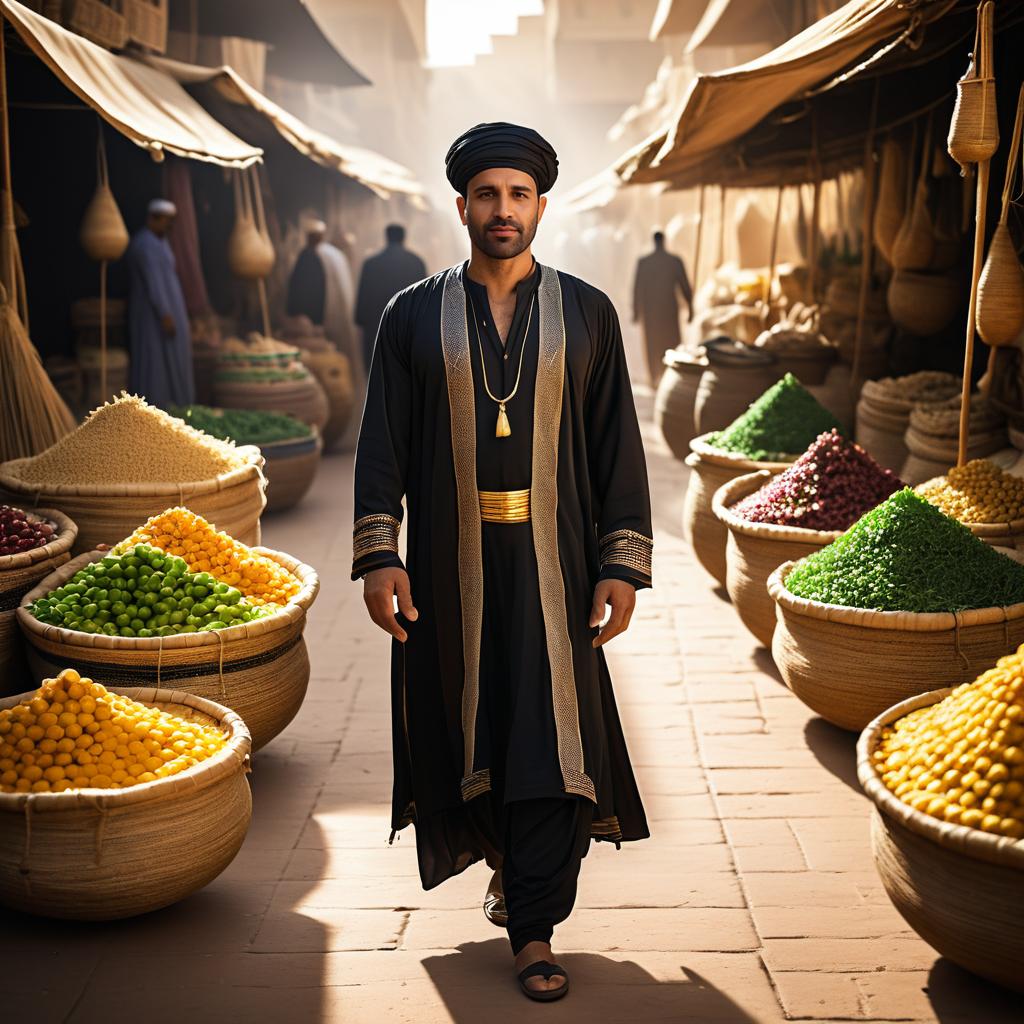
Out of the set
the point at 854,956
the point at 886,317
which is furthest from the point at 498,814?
the point at 886,317

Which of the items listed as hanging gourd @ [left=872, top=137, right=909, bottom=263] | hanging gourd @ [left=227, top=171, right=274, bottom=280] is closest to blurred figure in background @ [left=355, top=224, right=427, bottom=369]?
hanging gourd @ [left=227, top=171, right=274, bottom=280]

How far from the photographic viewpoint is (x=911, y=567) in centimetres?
380

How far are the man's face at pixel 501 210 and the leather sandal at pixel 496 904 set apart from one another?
1.37 m

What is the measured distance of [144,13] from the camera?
9281mm

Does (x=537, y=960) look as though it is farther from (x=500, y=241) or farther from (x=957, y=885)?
(x=500, y=241)

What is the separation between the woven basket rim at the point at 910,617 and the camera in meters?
3.61

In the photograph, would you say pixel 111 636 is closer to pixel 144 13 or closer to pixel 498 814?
pixel 498 814

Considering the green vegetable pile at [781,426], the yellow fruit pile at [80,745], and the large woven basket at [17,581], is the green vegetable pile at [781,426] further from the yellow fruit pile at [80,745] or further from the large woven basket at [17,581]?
the yellow fruit pile at [80,745]

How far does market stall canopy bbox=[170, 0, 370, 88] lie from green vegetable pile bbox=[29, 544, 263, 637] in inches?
346

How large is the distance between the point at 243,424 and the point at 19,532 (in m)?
3.78

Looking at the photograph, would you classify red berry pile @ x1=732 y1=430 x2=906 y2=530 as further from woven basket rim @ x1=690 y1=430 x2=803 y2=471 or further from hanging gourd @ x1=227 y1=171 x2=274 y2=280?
hanging gourd @ x1=227 y1=171 x2=274 y2=280

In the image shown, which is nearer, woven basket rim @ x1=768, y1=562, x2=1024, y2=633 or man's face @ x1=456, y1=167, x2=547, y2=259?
man's face @ x1=456, y1=167, x2=547, y2=259

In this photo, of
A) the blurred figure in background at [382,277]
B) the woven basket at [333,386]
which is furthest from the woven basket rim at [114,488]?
the blurred figure in background at [382,277]

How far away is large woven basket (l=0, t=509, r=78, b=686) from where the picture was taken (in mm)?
3826
